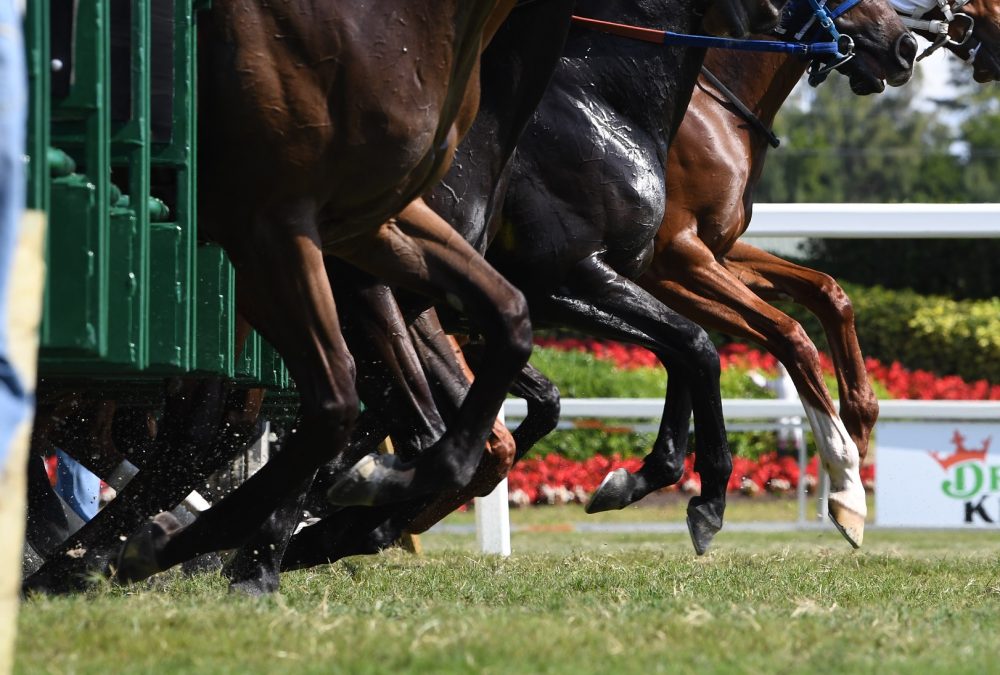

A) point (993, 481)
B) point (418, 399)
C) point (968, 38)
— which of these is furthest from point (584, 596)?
point (993, 481)

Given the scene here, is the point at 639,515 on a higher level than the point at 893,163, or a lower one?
lower

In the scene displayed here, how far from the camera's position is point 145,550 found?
13.0 feet

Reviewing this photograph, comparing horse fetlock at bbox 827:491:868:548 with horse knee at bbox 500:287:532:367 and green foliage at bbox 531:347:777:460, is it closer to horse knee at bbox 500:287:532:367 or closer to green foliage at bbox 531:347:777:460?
horse knee at bbox 500:287:532:367

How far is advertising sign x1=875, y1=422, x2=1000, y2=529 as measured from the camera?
28.1ft

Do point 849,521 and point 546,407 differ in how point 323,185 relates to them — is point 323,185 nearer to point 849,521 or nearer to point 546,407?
point 546,407

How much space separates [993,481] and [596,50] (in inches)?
168

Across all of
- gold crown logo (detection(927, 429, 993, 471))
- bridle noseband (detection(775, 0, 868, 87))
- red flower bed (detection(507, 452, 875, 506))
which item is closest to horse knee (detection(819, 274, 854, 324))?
bridle noseband (detection(775, 0, 868, 87))

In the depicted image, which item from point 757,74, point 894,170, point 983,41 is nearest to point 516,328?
point 757,74

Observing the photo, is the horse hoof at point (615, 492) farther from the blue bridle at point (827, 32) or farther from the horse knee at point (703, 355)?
the blue bridle at point (827, 32)

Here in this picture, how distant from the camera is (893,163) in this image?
43.3m

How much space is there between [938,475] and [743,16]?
13.2ft

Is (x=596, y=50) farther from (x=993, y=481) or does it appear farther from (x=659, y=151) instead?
(x=993, y=481)

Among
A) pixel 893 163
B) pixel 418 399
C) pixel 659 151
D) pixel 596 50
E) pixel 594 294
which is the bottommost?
pixel 418 399

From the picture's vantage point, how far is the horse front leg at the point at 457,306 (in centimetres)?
394
